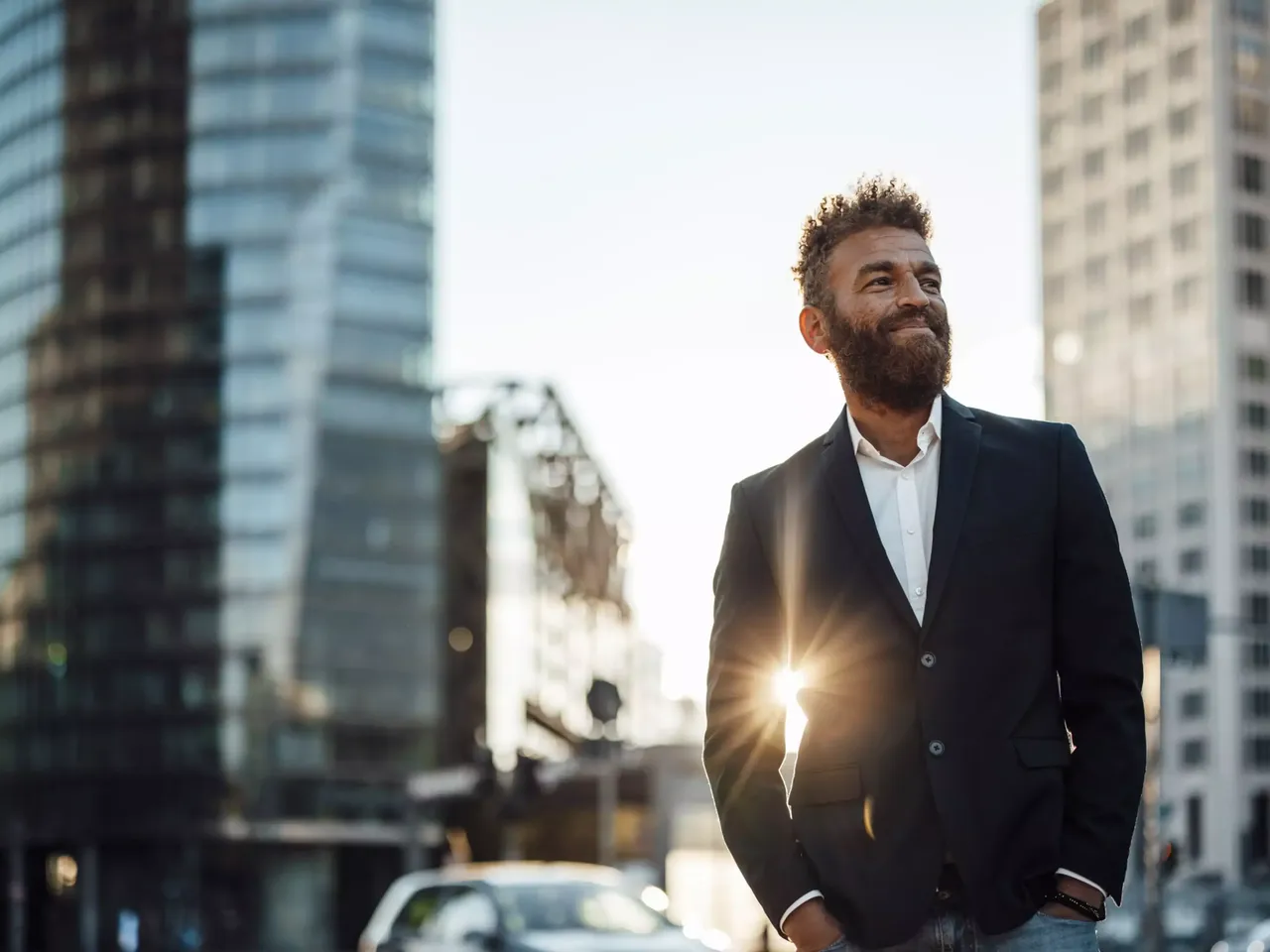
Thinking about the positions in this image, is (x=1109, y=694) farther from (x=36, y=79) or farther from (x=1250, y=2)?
(x=1250, y=2)

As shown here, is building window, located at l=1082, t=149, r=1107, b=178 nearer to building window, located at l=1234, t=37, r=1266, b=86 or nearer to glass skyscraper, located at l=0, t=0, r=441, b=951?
building window, located at l=1234, t=37, r=1266, b=86

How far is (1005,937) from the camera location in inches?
129

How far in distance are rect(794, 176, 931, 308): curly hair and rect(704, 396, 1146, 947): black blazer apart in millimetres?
329

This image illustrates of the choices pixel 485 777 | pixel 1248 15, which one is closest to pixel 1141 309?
pixel 1248 15

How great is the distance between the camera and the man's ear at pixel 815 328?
3693 mm


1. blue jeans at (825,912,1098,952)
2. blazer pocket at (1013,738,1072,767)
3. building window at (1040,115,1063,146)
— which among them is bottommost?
blue jeans at (825,912,1098,952)

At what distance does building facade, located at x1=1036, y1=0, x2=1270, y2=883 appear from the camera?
109 metres

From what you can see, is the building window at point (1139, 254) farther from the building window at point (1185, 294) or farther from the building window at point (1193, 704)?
the building window at point (1193, 704)

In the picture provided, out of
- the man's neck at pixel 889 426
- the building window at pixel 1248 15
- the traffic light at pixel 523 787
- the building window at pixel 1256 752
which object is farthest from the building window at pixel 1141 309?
the man's neck at pixel 889 426

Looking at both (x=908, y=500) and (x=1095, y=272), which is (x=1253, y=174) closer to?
(x=1095, y=272)

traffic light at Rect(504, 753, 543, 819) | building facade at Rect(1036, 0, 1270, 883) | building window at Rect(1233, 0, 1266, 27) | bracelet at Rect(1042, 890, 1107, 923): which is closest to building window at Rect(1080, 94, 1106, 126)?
building facade at Rect(1036, 0, 1270, 883)

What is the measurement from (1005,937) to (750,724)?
569 millimetres

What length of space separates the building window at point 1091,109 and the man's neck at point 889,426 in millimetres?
121674

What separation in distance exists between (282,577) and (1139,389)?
57627 mm
